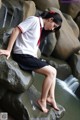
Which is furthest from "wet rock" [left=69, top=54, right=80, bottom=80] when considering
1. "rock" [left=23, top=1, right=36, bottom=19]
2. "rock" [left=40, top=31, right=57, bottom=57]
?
"rock" [left=23, top=1, right=36, bottom=19]

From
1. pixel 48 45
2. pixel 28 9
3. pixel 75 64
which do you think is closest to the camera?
pixel 75 64

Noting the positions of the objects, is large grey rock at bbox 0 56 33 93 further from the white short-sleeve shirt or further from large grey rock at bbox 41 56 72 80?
large grey rock at bbox 41 56 72 80

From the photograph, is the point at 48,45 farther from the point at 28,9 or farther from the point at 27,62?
the point at 27,62

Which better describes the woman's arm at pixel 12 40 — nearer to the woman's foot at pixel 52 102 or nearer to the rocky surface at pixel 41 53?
the rocky surface at pixel 41 53

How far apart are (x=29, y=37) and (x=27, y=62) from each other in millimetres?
347

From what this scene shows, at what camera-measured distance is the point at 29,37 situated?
17.8 ft

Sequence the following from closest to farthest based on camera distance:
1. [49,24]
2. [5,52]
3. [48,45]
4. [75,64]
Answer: [5,52]
[49,24]
[75,64]
[48,45]

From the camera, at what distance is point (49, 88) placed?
5430 millimetres

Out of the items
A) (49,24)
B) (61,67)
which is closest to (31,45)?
(49,24)

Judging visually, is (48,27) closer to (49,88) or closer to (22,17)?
(49,88)

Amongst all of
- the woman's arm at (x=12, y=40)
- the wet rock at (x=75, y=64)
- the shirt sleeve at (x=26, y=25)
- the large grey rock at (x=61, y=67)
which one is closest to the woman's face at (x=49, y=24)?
the shirt sleeve at (x=26, y=25)

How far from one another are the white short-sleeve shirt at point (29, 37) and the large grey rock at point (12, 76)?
0.70 feet

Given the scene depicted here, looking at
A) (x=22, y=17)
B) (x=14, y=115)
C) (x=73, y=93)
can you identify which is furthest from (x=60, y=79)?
(x=14, y=115)

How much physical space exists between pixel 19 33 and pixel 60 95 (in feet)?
8.95
